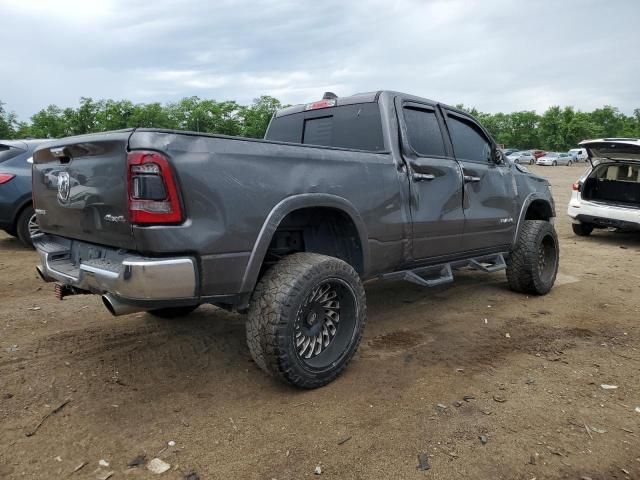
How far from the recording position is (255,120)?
50125 mm

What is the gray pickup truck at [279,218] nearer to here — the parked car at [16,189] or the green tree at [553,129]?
the parked car at [16,189]

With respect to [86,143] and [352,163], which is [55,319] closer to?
[86,143]

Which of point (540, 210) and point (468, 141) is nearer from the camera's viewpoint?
point (468, 141)

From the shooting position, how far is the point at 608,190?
9.71 metres

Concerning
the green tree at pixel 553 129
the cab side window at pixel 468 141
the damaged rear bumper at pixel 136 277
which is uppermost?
the green tree at pixel 553 129

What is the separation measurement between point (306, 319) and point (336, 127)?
6.02 ft

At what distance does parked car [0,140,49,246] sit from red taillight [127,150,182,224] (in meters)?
5.35

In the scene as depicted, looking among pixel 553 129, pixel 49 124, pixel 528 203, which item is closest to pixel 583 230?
pixel 528 203

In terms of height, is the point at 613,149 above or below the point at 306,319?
above

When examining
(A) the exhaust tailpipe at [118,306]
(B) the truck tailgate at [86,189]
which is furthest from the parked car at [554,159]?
(A) the exhaust tailpipe at [118,306]

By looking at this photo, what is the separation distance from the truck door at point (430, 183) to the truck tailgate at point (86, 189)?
2087mm

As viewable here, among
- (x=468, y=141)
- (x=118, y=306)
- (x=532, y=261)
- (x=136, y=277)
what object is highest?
(x=468, y=141)

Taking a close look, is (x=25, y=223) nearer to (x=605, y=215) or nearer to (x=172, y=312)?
(x=172, y=312)

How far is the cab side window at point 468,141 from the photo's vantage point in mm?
4555
